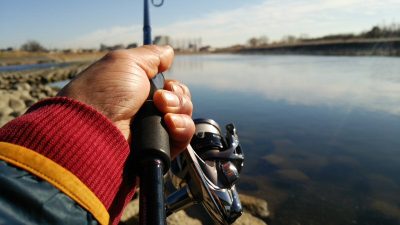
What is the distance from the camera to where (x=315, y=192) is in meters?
5.46

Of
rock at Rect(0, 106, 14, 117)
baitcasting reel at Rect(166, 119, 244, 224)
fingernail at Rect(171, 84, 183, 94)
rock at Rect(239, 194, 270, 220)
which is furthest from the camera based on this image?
rock at Rect(0, 106, 14, 117)

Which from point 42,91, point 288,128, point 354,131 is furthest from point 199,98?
point 42,91

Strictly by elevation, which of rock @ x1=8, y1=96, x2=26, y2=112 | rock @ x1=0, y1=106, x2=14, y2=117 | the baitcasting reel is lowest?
rock @ x1=8, y1=96, x2=26, y2=112

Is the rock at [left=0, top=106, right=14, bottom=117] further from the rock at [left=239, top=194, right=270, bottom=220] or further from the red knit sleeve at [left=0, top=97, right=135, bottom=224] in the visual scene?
the red knit sleeve at [left=0, top=97, right=135, bottom=224]

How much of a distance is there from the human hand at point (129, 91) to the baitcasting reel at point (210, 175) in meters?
0.11

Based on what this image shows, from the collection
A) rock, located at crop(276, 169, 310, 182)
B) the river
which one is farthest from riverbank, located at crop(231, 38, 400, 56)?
rock, located at crop(276, 169, 310, 182)

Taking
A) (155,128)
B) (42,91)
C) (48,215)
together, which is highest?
(155,128)

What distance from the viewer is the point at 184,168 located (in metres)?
1.48

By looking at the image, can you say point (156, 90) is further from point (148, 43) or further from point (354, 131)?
point (354, 131)

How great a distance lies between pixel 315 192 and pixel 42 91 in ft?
50.7

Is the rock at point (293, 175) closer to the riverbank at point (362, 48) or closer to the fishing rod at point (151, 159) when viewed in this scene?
the fishing rod at point (151, 159)

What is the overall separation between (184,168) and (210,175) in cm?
12

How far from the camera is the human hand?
51.1 inches

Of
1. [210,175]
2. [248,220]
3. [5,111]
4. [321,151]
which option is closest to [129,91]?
[210,175]
